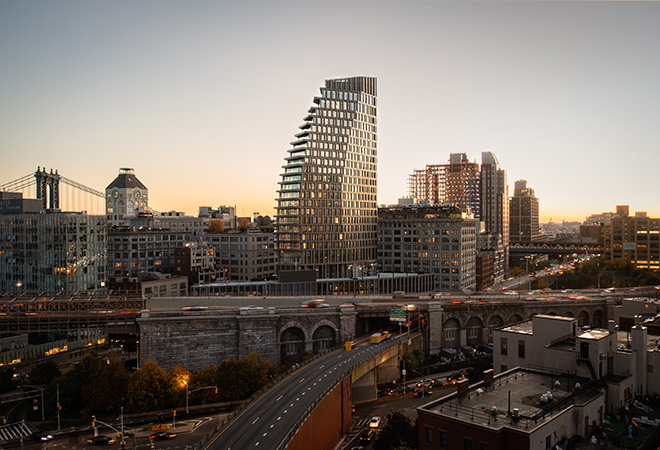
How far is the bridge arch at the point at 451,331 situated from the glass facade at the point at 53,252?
90937 mm

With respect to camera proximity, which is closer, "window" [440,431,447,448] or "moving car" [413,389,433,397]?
"window" [440,431,447,448]

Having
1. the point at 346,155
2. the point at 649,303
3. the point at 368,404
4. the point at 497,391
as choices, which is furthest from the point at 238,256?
the point at 497,391

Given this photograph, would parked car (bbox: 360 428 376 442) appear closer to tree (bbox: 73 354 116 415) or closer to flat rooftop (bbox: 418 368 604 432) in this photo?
flat rooftop (bbox: 418 368 604 432)

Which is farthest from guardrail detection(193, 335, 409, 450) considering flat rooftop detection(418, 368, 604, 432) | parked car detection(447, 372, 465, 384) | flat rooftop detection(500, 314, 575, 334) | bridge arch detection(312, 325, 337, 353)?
flat rooftop detection(500, 314, 575, 334)

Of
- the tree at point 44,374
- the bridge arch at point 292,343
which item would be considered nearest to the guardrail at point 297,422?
the bridge arch at point 292,343

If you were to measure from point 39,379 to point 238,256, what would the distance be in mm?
91604

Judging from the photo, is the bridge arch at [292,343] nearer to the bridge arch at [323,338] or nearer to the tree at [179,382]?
the bridge arch at [323,338]

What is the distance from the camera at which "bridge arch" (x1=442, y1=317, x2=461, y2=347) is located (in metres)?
102

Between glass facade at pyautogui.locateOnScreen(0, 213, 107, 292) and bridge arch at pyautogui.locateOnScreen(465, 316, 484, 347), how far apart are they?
312 feet

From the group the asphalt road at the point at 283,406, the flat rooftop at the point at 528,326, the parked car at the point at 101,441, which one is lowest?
the parked car at the point at 101,441

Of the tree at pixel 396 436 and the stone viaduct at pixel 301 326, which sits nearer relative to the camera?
the tree at pixel 396 436

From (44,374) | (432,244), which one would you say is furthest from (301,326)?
(432,244)

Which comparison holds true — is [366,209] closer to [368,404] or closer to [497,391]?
[368,404]

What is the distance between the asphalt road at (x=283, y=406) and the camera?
168 ft
